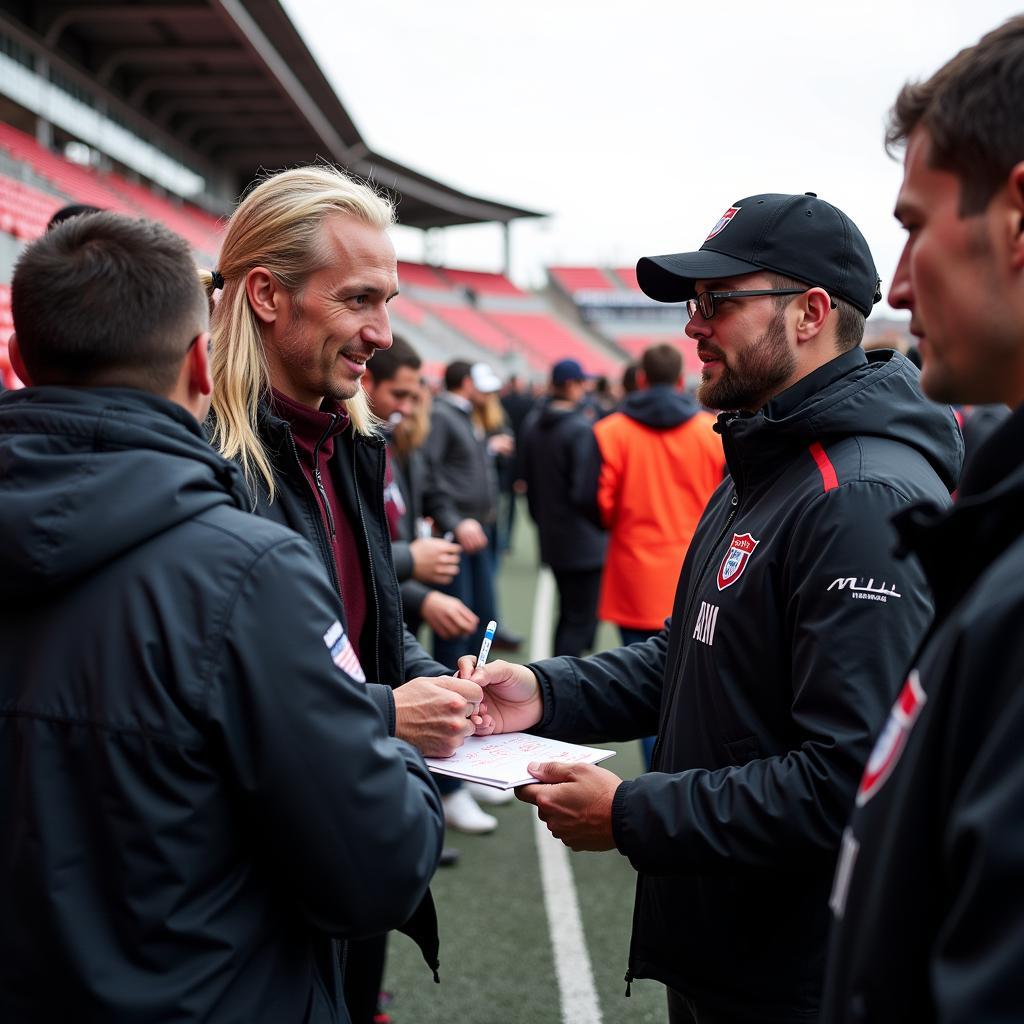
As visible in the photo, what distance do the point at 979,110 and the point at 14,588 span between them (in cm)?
120

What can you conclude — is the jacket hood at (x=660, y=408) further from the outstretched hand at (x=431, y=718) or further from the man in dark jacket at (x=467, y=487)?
the outstretched hand at (x=431, y=718)

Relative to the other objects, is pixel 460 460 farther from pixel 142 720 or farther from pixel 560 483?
pixel 142 720

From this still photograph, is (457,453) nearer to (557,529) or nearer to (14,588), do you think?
(557,529)

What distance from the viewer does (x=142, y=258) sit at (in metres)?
1.32

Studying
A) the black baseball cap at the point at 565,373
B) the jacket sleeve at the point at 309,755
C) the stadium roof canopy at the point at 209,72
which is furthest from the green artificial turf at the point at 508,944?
the stadium roof canopy at the point at 209,72

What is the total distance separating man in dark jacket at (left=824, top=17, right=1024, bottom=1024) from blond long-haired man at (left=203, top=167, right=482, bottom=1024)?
44.9 inches

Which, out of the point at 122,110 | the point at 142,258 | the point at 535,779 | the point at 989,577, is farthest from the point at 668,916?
the point at 122,110

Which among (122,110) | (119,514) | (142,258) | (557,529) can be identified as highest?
(122,110)

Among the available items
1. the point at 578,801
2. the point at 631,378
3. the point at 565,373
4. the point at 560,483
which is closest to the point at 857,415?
the point at 578,801

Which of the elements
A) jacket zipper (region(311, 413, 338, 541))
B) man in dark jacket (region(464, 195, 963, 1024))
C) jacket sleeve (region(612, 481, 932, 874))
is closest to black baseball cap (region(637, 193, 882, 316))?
man in dark jacket (region(464, 195, 963, 1024))

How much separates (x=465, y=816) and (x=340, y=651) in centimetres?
391

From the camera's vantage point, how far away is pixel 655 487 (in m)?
5.56

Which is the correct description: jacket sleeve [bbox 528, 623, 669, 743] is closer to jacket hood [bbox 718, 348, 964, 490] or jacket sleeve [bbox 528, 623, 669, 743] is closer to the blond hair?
jacket hood [bbox 718, 348, 964, 490]

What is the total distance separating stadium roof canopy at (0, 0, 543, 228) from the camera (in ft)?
72.1
